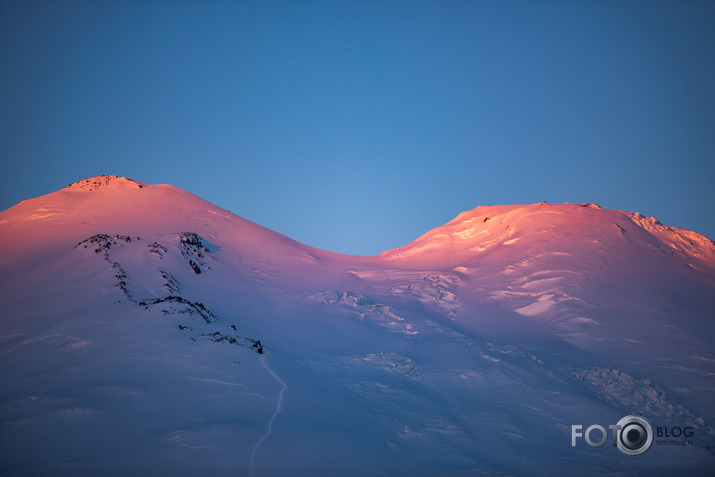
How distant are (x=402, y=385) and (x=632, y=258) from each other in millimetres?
18365

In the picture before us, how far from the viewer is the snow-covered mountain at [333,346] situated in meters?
10.3

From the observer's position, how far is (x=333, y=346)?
18.2 metres

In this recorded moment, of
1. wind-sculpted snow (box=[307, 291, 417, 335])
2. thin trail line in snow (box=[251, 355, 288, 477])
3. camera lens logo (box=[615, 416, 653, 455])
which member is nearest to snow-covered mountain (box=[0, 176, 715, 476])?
thin trail line in snow (box=[251, 355, 288, 477])

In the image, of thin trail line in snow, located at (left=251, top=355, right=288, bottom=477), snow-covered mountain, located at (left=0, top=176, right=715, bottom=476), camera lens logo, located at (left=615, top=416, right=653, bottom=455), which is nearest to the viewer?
thin trail line in snow, located at (left=251, top=355, right=288, bottom=477)

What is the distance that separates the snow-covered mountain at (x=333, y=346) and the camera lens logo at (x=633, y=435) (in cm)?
36

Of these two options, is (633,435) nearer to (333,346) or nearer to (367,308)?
(333,346)

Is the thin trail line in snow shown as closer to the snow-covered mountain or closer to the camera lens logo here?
the snow-covered mountain

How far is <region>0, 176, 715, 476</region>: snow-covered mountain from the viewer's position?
10.3 metres

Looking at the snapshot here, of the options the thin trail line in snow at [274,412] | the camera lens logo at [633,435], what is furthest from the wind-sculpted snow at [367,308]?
the camera lens logo at [633,435]

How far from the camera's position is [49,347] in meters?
14.0

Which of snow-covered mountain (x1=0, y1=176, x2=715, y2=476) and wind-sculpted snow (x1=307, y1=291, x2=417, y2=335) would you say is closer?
snow-covered mountain (x1=0, y1=176, x2=715, y2=476)

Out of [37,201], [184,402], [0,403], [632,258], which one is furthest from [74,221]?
[632,258]

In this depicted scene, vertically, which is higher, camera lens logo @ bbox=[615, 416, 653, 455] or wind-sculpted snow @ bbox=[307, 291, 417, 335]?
wind-sculpted snow @ bbox=[307, 291, 417, 335]

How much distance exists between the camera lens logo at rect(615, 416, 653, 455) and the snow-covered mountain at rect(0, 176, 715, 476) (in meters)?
0.36
